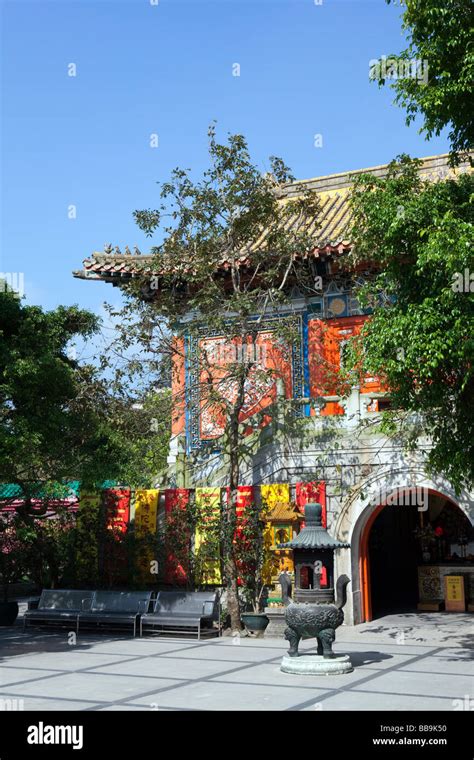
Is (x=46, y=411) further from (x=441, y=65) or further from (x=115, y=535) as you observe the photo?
(x=441, y=65)

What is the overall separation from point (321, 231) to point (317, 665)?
918cm

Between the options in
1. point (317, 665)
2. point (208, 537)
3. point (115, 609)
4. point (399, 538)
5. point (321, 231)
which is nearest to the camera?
point (317, 665)

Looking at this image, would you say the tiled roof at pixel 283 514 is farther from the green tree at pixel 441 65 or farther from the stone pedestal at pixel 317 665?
the green tree at pixel 441 65

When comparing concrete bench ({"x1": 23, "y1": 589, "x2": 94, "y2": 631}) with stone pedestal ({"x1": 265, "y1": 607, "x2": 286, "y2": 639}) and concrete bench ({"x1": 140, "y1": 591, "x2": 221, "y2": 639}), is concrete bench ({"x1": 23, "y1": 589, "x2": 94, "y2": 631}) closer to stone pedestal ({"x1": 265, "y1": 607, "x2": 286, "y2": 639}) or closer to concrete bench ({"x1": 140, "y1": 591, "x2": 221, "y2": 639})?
concrete bench ({"x1": 140, "y1": 591, "x2": 221, "y2": 639})

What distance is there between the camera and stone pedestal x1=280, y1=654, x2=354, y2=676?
9.86m

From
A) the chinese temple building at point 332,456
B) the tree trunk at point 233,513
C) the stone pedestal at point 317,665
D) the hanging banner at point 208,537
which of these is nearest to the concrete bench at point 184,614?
the tree trunk at point 233,513

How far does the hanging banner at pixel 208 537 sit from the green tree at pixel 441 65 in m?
7.88

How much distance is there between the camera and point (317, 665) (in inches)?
389

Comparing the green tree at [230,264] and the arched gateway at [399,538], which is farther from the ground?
the green tree at [230,264]

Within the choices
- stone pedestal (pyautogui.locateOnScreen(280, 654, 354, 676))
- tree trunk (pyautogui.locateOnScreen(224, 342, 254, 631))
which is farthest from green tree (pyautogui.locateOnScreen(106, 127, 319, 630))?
stone pedestal (pyautogui.locateOnScreen(280, 654, 354, 676))

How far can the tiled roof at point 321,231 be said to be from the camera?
14.9 m

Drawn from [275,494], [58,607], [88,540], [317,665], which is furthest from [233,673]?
[88,540]
